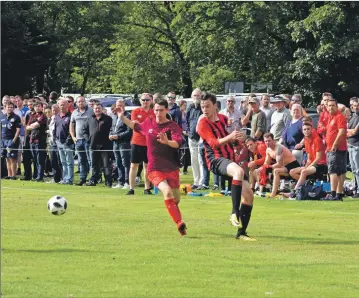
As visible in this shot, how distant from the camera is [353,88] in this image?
156 ft

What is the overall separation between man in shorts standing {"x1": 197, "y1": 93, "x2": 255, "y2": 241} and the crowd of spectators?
3383mm

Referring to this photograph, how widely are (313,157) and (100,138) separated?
19.7 feet

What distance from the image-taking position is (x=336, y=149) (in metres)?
21.0

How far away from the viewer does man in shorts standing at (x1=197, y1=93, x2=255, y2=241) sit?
14883 millimetres

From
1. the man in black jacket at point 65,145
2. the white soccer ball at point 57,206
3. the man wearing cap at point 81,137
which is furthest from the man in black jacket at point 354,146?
the white soccer ball at point 57,206

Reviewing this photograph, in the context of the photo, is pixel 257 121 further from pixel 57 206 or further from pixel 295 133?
pixel 57 206

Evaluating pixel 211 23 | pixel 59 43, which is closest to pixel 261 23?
pixel 211 23

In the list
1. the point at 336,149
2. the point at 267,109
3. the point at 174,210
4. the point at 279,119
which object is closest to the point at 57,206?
the point at 174,210

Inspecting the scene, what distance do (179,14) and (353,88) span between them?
1002cm

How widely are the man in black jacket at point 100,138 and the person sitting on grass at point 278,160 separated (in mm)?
4811

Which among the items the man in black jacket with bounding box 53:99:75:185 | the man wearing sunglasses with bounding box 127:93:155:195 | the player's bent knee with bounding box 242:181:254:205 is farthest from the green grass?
the man in black jacket with bounding box 53:99:75:185

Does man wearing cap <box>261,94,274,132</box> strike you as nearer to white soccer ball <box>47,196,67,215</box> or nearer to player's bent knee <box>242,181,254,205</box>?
white soccer ball <box>47,196,67,215</box>

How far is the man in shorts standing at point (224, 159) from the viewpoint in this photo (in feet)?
48.8

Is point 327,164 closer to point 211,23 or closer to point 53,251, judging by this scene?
point 53,251
